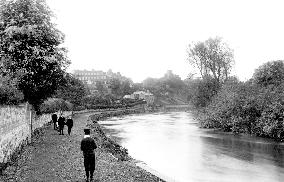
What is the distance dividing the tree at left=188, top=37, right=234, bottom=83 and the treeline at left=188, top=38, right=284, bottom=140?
16.9 ft

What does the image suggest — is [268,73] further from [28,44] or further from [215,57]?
[28,44]

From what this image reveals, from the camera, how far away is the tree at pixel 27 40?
18.8 meters

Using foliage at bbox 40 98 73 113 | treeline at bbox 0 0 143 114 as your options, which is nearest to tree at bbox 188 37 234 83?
foliage at bbox 40 98 73 113

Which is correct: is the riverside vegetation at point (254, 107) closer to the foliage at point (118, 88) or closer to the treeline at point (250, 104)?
the treeline at point (250, 104)

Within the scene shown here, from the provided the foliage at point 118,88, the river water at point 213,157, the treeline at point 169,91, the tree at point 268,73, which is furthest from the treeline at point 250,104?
the treeline at point 169,91

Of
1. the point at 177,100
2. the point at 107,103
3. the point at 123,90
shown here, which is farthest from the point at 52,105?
the point at 177,100

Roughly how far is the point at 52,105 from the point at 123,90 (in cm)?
10040

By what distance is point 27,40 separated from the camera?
19250 mm

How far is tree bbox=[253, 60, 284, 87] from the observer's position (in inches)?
1923

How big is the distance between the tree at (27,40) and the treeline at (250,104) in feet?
70.1

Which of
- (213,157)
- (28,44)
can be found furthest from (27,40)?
(213,157)

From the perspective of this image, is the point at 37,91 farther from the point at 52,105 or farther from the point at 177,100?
the point at 177,100

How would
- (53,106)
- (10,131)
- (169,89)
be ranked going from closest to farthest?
(10,131)
(53,106)
(169,89)

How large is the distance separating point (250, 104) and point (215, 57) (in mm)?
23577
